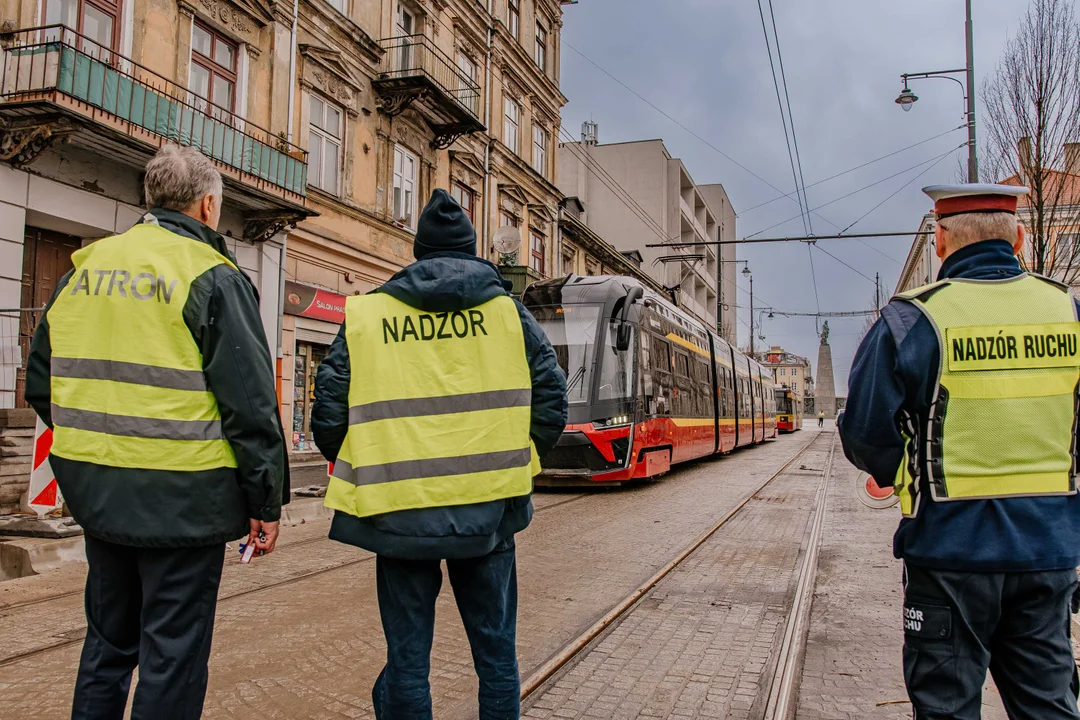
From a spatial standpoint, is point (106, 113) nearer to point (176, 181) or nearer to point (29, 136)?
point (29, 136)

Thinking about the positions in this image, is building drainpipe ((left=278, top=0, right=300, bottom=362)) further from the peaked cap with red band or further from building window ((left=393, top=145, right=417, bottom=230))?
the peaked cap with red band

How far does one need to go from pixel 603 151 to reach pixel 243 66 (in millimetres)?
43066

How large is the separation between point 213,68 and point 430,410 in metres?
13.8

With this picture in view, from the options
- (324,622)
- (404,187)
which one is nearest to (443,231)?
(324,622)

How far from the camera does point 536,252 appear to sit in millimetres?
29219

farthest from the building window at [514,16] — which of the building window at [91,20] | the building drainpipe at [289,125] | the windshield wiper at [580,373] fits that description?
the windshield wiper at [580,373]

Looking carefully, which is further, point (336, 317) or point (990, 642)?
point (336, 317)

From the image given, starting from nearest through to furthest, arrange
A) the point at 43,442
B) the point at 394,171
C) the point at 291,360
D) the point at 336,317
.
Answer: the point at 43,442 < the point at 291,360 < the point at 336,317 < the point at 394,171

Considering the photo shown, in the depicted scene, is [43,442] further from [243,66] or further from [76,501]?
[243,66]

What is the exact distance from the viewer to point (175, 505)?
7.56 feet

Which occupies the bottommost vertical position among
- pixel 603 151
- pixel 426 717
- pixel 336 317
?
pixel 426 717

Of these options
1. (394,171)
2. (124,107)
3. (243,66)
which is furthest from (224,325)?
(394,171)

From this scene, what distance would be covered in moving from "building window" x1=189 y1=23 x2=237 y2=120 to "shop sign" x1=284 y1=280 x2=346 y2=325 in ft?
11.7

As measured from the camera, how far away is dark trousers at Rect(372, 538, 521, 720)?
2430mm
